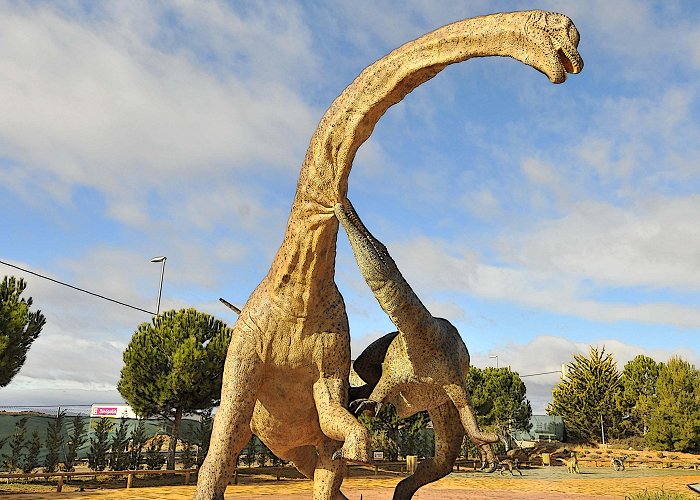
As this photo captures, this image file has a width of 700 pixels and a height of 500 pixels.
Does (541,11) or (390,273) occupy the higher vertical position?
(541,11)

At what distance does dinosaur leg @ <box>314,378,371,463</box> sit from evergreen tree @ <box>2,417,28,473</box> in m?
17.0

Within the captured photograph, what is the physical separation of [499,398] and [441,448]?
31671 millimetres

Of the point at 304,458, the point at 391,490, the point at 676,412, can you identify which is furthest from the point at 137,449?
the point at 676,412

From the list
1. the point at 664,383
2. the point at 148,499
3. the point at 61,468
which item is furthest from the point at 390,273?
the point at 664,383

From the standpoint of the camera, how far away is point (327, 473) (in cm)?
478

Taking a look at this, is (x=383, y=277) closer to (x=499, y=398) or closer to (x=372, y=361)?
(x=372, y=361)

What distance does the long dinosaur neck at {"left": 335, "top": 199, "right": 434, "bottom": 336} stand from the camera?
4141 mm

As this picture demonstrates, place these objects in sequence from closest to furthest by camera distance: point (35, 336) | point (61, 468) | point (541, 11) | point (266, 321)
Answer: point (541, 11)
point (266, 321)
point (35, 336)
point (61, 468)

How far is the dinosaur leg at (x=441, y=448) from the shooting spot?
5.43 meters

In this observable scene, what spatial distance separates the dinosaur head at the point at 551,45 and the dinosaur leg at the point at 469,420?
256 cm

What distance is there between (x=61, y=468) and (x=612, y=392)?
34.6 m

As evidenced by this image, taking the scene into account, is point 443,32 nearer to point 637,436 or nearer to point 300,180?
point 300,180

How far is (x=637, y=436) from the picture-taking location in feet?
131

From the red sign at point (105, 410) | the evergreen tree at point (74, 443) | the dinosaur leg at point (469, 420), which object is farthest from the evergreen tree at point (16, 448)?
the red sign at point (105, 410)
